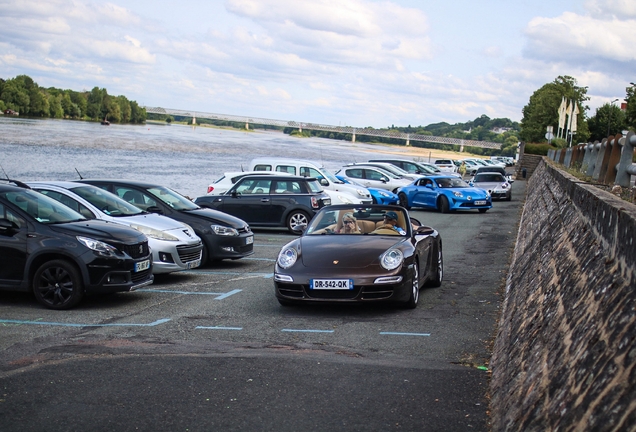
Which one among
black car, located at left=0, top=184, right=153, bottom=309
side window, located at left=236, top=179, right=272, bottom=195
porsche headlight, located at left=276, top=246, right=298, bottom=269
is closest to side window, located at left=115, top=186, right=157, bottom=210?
black car, located at left=0, top=184, right=153, bottom=309

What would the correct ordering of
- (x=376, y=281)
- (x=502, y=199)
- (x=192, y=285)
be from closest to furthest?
1. (x=376, y=281)
2. (x=192, y=285)
3. (x=502, y=199)

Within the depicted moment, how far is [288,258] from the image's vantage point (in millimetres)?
9852

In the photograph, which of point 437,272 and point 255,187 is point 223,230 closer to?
point 437,272

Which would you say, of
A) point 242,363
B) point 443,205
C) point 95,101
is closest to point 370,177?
point 443,205

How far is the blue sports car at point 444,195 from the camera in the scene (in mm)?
29609

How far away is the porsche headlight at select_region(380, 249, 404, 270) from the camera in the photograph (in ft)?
31.4

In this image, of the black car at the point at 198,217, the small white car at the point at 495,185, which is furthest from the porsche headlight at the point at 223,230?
the small white car at the point at 495,185

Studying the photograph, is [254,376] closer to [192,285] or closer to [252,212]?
[192,285]

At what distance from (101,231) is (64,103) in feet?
474

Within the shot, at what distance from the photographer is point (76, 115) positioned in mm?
153500

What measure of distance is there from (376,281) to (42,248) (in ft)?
13.9

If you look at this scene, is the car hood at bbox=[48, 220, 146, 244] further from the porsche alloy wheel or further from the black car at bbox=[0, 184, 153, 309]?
the porsche alloy wheel

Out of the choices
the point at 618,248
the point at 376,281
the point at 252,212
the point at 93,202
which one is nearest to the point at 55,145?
→ the point at 252,212

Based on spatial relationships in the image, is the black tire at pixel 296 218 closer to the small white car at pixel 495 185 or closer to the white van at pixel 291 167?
the white van at pixel 291 167
